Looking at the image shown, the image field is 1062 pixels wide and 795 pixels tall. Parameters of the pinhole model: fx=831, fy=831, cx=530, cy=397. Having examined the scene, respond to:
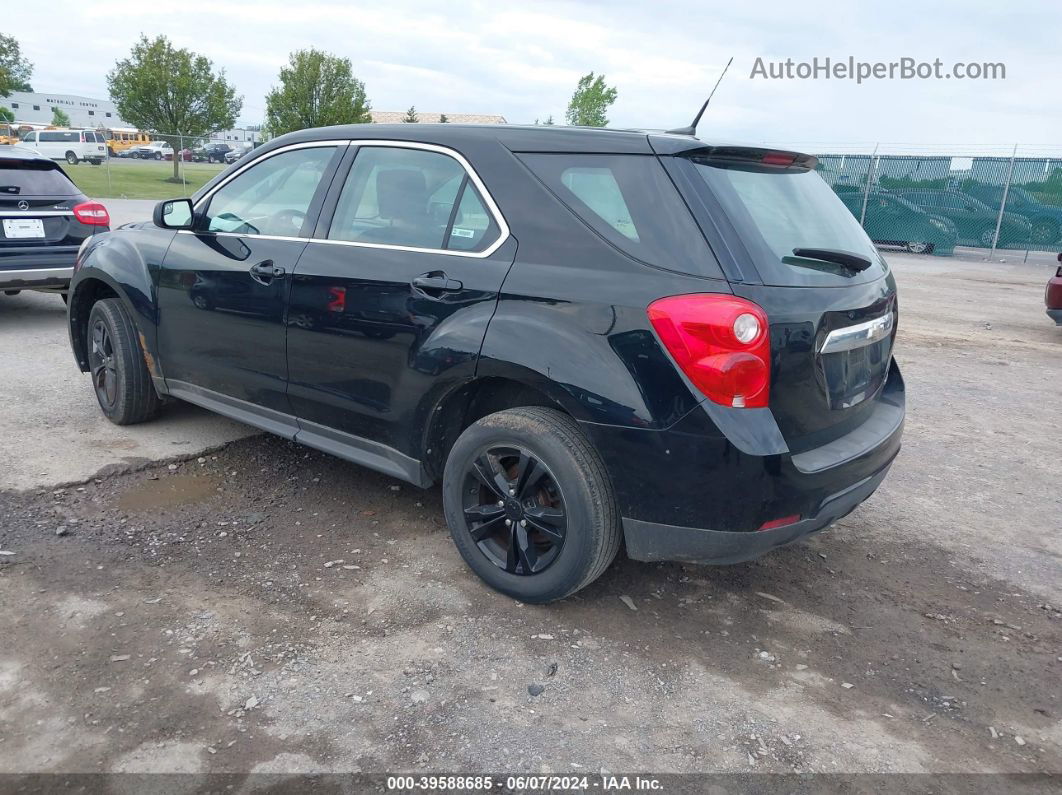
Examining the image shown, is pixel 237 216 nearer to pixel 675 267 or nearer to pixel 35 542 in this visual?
pixel 35 542

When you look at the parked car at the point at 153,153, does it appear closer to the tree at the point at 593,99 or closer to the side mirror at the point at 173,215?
the tree at the point at 593,99

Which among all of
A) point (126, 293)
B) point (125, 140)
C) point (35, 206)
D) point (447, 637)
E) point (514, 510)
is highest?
point (125, 140)

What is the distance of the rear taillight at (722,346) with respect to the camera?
2.59 metres

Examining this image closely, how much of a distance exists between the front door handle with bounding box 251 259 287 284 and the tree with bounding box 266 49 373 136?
3671 centimetres

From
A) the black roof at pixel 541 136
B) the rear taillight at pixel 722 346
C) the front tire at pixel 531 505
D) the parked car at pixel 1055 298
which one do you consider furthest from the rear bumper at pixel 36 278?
the parked car at pixel 1055 298

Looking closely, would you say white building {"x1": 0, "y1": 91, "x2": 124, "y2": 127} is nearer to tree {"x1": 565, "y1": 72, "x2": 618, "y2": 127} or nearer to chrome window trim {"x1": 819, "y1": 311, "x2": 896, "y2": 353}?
tree {"x1": 565, "y1": 72, "x2": 618, "y2": 127}

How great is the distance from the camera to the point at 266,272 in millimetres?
3719

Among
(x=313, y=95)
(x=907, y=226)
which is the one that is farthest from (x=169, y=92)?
(x=907, y=226)

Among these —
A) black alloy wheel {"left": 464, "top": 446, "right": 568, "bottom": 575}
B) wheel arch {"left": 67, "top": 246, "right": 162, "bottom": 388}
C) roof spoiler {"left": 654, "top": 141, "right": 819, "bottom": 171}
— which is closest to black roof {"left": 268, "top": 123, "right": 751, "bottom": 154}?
roof spoiler {"left": 654, "top": 141, "right": 819, "bottom": 171}

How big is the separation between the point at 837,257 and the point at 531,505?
4.70 feet

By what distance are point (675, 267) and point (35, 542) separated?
112 inches

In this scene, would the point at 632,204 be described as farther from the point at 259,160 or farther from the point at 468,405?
the point at 259,160

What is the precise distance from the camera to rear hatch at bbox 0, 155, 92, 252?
6.83 m

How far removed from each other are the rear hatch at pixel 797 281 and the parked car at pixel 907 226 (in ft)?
60.5
